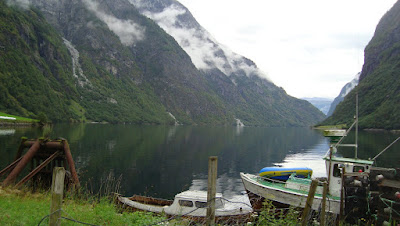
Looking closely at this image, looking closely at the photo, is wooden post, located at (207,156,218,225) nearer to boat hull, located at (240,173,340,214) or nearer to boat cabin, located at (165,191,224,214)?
boat cabin, located at (165,191,224,214)

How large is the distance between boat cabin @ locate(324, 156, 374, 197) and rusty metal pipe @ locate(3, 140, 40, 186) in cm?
2076

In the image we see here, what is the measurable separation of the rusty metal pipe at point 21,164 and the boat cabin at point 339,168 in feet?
68.1

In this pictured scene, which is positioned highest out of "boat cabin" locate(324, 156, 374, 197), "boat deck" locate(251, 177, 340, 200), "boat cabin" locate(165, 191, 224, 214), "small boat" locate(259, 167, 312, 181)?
"boat cabin" locate(324, 156, 374, 197)

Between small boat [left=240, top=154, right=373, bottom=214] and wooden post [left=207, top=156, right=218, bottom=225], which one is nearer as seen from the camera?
wooden post [left=207, top=156, right=218, bottom=225]

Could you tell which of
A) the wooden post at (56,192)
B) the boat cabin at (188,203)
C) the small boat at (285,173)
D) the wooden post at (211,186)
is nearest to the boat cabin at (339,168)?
the small boat at (285,173)

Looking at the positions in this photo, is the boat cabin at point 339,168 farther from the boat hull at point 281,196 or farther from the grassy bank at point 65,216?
the grassy bank at point 65,216

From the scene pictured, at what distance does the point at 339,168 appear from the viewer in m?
20.9

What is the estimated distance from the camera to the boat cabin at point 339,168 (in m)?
21.0

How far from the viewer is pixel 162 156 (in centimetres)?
6688

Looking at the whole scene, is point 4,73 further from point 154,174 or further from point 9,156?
point 154,174

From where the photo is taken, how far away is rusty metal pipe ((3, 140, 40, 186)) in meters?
21.1

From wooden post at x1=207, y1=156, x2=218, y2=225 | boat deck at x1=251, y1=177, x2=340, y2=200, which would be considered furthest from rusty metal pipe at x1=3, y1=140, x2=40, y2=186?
boat deck at x1=251, y1=177, x2=340, y2=200

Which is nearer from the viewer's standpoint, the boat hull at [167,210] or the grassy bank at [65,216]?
the grassy bank at [65,216]

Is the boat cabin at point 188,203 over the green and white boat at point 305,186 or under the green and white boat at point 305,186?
under
